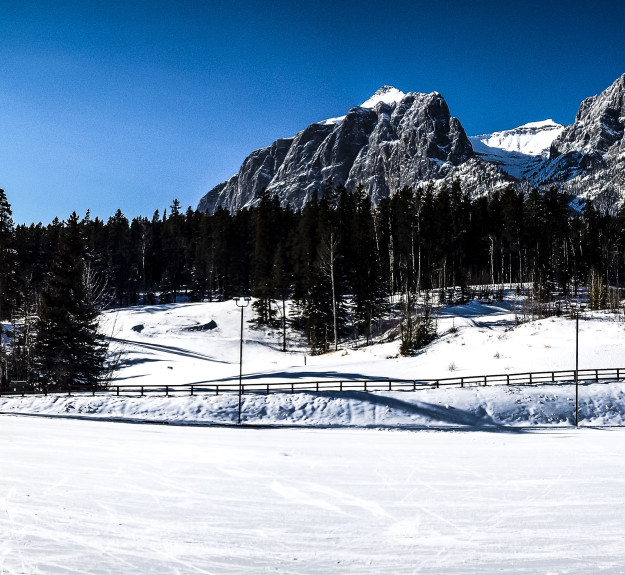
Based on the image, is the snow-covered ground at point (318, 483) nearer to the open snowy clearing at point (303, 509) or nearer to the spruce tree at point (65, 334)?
the open snowy clearing at point (303, 509)

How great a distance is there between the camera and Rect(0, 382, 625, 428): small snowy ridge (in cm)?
2633

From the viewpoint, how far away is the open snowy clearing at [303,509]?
22.4 feet

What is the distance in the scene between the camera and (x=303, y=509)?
933cm

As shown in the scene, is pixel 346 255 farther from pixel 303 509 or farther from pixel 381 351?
pixel 303 509

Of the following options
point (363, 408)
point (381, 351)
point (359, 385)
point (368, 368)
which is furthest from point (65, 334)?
point (381, 351)

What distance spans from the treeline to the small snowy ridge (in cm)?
1536

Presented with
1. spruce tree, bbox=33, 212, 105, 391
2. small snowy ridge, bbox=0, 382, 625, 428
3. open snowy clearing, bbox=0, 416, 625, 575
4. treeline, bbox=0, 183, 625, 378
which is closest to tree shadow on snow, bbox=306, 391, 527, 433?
small snowy ridge, bbox=0, 382, 625, 428

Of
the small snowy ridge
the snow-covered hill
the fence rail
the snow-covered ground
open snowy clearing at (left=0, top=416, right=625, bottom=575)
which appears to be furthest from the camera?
the fence rail

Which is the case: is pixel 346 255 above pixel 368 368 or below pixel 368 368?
above

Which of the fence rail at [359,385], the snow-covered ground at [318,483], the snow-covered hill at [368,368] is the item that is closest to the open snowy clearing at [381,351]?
the snow-covered hill at [368,368]

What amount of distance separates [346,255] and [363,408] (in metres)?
36.7

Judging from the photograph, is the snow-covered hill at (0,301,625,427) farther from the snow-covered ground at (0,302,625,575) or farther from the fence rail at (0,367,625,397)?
the fence rail at (0,367,625,397)

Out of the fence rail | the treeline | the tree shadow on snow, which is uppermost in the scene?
the treeline

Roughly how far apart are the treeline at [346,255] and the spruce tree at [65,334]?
17.7 meters
